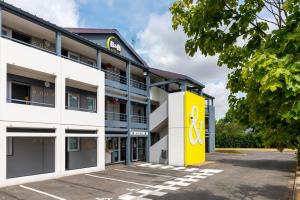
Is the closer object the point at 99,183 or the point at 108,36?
the point at 99,183

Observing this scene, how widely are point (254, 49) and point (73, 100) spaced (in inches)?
643

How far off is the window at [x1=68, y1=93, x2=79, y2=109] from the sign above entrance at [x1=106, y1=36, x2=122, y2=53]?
5.11 m

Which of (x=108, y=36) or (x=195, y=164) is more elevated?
(x=108, y=36)

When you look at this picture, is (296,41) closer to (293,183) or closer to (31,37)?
(293,183)

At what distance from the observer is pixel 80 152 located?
71.8 feet

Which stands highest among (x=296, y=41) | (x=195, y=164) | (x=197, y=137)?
(x=296, y=41)

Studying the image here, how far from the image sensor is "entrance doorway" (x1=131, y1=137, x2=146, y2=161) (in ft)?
90.4

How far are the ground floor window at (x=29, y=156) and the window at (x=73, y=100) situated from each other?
315 cm

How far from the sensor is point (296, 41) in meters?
5.04

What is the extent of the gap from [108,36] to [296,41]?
2087 centimetres

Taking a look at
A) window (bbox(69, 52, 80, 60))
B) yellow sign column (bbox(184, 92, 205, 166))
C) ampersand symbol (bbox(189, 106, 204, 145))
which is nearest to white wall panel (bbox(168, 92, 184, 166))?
yellow sign column (bbox(184, 92, 205, 166))

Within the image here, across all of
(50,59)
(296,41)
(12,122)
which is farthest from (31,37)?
(296,41)

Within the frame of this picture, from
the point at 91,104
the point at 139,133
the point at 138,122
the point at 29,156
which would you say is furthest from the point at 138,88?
the point at 29,156

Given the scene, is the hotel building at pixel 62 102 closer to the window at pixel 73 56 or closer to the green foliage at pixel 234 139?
the window at pixel 73 56
